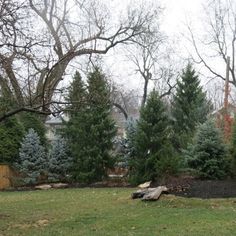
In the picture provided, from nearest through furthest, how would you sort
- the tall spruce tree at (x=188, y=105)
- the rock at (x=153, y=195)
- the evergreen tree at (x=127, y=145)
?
the rock at (x=153, y=195) < the evergreen tree at (x=127, y=145) < the tall spruce tree at (x=188, y=105)

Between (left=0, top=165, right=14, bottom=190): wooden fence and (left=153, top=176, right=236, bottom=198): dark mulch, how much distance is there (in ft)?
26.9

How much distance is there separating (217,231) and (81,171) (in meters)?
11.5

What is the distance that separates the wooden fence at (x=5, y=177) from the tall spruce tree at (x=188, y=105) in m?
7.31

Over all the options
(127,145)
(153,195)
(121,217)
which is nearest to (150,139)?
(127,145)

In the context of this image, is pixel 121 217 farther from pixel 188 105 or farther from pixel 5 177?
pixel 188 105

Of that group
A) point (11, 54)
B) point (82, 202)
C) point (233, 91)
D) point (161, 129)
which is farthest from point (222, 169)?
point (233, 91)

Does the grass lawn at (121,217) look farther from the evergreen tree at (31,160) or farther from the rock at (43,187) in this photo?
the evergreen tree at (31,160)

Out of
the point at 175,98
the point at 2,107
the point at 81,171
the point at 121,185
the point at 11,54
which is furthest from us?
the point at 175,98

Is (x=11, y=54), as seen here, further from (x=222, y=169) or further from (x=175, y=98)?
(x=175, y=98)

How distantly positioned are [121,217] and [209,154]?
20.4ft

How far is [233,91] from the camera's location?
47.2m

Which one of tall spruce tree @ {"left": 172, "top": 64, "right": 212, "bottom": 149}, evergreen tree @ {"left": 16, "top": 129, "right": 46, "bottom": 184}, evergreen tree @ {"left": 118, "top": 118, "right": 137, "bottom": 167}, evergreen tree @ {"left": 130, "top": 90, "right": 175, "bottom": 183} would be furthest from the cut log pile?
tall spruce tree @ {"left": 172, "top": 64, "right": 212, "bottom": 149}

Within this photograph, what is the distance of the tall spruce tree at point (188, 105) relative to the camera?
2081 centimetres

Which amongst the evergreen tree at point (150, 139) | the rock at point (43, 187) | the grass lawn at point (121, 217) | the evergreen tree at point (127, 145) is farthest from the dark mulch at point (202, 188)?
the rock at point (43, 187)
